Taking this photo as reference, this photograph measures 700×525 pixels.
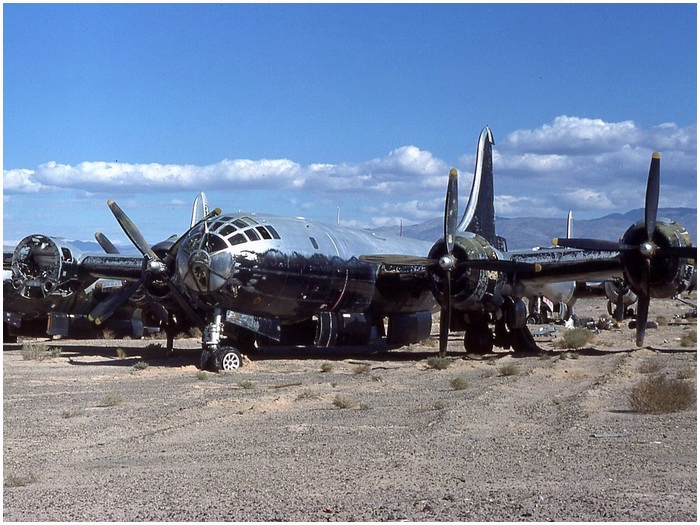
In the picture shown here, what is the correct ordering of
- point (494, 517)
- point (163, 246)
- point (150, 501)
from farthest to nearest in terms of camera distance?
point (163, 246) < point (150, 501) < point (494, 517)

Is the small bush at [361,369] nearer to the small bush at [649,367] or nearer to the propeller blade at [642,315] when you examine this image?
the small bush at [649,367]

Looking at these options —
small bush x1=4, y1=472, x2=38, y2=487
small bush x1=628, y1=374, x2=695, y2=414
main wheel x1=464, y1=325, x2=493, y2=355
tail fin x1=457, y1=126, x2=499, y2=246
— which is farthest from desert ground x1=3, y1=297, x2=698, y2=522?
tail fin x1=457, y1=126, x2=499, y2=246

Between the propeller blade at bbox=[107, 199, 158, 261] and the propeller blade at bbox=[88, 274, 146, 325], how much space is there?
89 centimetres

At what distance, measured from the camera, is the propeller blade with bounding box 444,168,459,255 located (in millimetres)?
25688

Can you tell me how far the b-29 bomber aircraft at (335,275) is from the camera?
23.0 metres

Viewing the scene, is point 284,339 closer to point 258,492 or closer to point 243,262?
point 243,262

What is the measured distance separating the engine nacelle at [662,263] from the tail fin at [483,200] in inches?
264

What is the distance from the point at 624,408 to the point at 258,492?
26.7 ft

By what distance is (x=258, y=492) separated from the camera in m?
9.23

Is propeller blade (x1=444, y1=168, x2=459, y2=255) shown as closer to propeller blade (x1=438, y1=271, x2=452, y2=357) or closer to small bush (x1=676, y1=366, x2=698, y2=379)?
propeller blade (x1=438, y1=271, x2=452, y2=357)

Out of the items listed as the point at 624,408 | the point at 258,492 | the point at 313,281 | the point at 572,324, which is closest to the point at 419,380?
the point at 313,281

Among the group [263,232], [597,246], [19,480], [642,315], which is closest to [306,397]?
[263,232]

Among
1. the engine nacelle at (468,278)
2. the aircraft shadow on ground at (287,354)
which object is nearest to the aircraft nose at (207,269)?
the aircraft shadow on ground at (287,354)

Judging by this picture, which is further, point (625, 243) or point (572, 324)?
point (572, 324)
